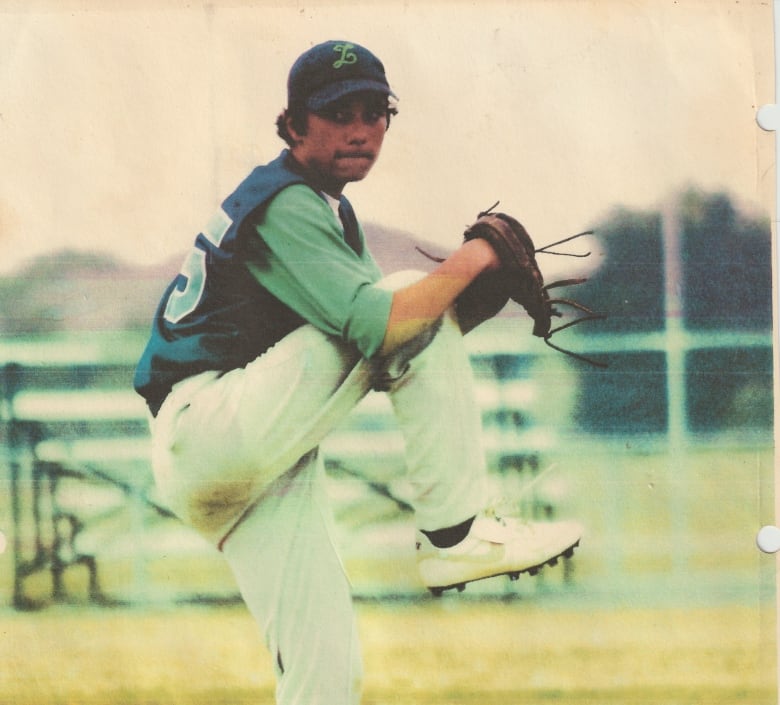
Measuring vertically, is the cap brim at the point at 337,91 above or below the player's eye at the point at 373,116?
above

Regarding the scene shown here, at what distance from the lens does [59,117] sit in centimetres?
204

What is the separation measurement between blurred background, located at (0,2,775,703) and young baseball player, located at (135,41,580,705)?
0.05 metres

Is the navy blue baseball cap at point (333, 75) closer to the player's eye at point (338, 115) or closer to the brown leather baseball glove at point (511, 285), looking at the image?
the player's eye at point (338, 115)

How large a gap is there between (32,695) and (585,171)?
5.70ft

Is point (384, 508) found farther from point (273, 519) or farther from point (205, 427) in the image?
point (205, 427)

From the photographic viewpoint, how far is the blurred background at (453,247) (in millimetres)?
2035

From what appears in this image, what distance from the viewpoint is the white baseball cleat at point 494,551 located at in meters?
2.04

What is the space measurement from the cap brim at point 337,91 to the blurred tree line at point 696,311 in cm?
65

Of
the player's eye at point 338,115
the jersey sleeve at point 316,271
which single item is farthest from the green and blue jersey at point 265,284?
the player's eye at point 338,115

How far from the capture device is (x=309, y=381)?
6.57ft

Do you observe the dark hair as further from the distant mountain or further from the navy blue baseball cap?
Answer: the distant mountain

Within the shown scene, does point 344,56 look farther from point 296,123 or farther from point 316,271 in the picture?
point 316,271

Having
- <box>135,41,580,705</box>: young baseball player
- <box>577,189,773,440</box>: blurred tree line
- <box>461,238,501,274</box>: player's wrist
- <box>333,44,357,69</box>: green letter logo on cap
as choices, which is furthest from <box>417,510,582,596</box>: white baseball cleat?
<box>333,44,357,69</box>: green letter logo on cap

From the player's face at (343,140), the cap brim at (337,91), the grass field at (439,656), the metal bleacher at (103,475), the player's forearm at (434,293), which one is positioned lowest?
the grass field at (439,656)
